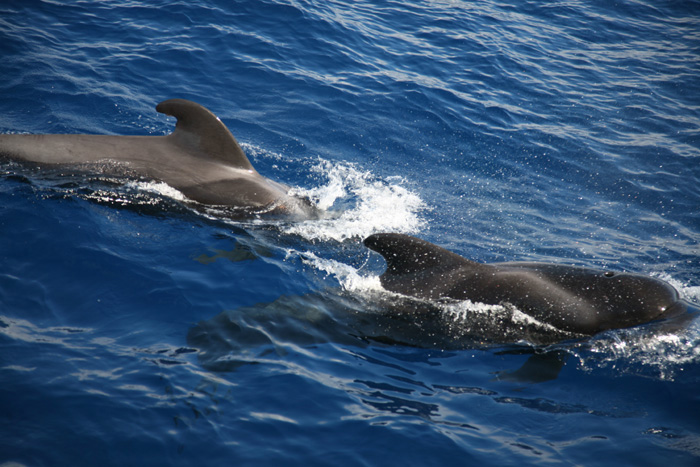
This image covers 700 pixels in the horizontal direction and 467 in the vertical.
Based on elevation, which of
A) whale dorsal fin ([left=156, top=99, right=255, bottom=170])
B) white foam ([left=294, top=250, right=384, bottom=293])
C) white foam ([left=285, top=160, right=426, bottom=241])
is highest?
whale dorsal fin ([left=156, top=99, right=255, bottom=170])

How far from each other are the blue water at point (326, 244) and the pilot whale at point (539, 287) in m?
0.24

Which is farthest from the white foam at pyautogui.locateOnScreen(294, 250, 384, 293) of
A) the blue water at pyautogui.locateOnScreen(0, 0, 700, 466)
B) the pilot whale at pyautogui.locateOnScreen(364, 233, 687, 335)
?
the pilot whale at pyautogui.locateOnScreen(364, 233, 687, 335)

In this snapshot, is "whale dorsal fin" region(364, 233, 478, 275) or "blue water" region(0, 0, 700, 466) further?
"whale dorsal fin" region(364, 233, 478, 275)

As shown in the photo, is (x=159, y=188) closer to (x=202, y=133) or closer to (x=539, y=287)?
(x=202, y=133)

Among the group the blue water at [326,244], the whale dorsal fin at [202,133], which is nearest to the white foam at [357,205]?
the blue water at [326,244]

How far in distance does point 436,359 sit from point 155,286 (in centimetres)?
347

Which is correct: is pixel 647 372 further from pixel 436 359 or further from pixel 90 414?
pixel 90 414

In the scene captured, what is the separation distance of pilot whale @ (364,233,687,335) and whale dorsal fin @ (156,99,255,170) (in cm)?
335

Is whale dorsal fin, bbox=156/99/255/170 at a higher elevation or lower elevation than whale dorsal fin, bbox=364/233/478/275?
higher

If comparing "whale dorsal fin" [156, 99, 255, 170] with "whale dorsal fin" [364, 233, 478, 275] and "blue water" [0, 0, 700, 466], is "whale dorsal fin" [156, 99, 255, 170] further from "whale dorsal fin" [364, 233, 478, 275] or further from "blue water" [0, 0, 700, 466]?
"whale dorsal fin" [364, 233, 478, 275]

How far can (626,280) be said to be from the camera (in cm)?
684

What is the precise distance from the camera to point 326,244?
28.6 ft

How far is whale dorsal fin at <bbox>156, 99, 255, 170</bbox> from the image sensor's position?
8.80 m

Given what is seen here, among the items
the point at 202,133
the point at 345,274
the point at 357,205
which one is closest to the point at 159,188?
the point at 202,133
